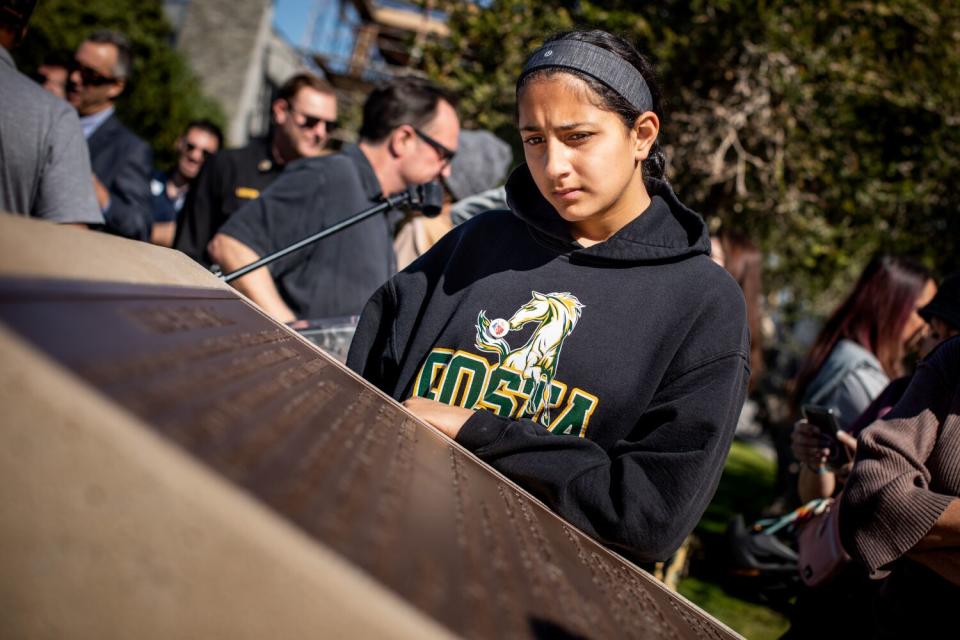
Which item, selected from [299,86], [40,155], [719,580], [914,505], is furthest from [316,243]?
[719,580]

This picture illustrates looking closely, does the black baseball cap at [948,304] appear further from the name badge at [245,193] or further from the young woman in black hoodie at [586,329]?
the name badge at [245,193]

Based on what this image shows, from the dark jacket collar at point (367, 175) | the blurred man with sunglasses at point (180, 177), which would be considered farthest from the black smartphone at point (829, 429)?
the blurred man with sunglasses at point (180, 177)

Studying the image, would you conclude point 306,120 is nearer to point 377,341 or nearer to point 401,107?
point 401,107

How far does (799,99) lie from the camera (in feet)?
18.7

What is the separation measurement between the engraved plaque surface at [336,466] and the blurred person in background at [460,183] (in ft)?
9.42

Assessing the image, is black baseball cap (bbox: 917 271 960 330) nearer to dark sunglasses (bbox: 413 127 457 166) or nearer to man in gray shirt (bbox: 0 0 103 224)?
dark sunglasses (bbox: 413 127 457 166)

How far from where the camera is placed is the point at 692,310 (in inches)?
60.3

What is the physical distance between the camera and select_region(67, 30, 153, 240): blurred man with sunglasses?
173 inches

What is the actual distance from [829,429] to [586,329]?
69.6 inches

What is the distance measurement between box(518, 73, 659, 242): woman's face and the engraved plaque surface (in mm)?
725

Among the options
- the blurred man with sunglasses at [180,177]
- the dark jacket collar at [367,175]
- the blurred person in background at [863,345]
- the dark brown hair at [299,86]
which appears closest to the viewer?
the dark jacket collar at [367,175]

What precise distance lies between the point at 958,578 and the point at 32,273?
2.09 m

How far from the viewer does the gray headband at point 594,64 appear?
1.59 m

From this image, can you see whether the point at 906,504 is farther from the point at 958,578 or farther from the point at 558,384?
the point at 558,384
